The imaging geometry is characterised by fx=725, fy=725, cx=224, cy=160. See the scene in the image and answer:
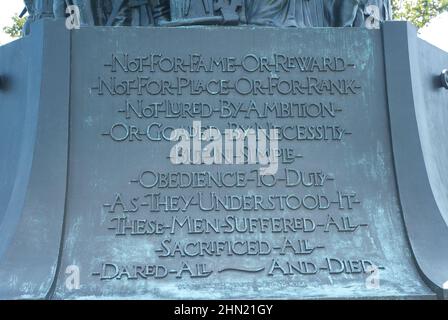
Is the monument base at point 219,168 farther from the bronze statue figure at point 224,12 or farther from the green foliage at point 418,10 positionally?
the green foliage at point 418,10

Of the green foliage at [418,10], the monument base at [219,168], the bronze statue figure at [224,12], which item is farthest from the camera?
the green foliage at [418,10]

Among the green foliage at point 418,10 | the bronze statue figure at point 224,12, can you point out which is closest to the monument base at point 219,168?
the bronze statue figure at point 224,12

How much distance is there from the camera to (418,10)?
71.8 ft

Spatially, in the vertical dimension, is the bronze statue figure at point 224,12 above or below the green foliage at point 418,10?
below

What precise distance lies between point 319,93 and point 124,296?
105 inches

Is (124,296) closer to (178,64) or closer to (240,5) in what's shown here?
(178,64)

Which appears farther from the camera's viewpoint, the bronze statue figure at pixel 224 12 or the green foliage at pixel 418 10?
the green foliage at pixel 418 10

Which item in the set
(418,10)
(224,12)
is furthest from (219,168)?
(418,10)

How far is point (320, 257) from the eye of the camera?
6.28 metres

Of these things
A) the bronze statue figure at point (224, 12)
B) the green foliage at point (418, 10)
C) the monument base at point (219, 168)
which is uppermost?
the green foliage at point (418, 10)

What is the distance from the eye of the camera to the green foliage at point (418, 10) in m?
21.7

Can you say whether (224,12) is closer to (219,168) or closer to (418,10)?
(219,168)

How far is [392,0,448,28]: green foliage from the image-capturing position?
71.3 ft
